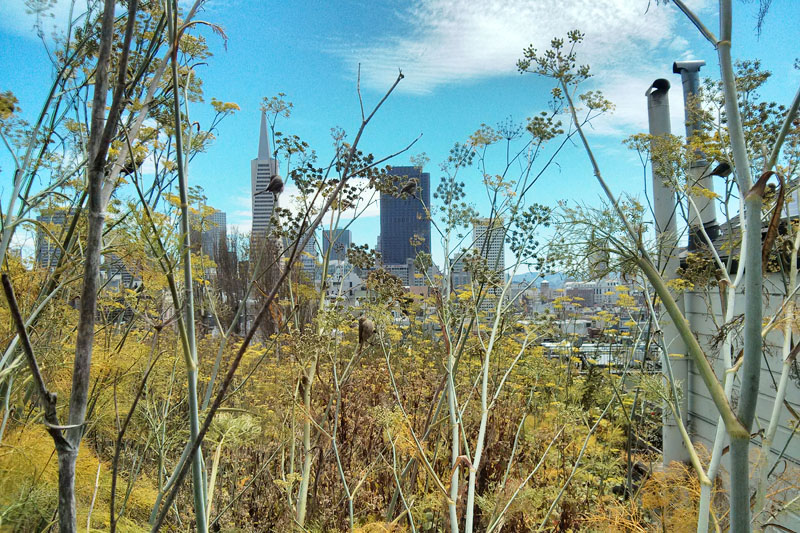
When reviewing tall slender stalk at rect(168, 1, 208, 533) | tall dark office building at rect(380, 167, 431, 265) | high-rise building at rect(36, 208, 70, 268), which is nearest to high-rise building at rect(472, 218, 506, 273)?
tall dark office building at rect(380, 167, 431, 265)

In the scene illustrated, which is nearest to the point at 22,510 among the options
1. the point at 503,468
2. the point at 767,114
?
the point at 503,468

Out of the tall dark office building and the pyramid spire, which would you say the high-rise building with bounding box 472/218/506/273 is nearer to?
the tall dark office building

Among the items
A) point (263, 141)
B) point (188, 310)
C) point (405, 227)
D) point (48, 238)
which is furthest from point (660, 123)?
point (188, 310)

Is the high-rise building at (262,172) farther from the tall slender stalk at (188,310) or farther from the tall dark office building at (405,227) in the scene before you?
the tall slender stalk at (188,310)

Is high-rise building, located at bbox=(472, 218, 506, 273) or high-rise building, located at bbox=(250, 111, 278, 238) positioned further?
high-rise building, located at bbox=(472, 218, 506, 273)

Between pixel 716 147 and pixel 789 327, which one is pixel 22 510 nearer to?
pixel 789 327

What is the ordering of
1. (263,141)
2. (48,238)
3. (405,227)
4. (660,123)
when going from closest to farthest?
(48,238)
(263,141)
(405,227)
(660,123)

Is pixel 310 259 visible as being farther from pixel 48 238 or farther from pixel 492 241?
pixel 48 238

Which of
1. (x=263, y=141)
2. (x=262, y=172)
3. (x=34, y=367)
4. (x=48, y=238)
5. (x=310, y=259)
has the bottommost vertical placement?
(x=34, y=367)
